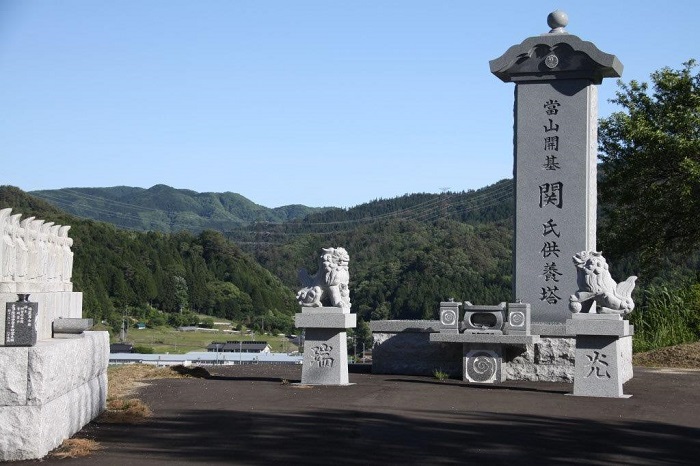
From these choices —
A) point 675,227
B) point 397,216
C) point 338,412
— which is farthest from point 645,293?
point 397,216

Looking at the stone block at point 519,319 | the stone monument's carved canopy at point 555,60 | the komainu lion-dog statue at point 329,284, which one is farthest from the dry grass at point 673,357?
the komainu lion-dog statue at point 329,284

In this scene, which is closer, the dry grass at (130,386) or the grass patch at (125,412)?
the grass patch at (125,412)

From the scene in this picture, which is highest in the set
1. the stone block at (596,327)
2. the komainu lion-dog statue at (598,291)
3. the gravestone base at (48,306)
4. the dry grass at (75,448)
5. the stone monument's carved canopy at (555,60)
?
the stone monument's carved canopy at (555,60)

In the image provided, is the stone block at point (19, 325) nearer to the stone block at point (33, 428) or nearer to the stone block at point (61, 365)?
the stone block at point (61, 365)

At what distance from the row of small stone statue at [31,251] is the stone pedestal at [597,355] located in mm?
6963

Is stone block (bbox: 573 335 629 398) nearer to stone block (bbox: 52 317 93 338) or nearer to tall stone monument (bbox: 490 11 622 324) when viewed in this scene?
tall stone monument (bbox: 490 11 622 324)

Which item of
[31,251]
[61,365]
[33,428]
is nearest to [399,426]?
Result: [61,365]

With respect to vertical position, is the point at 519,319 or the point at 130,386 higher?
the point at 519,319

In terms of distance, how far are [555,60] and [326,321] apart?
6.40 m

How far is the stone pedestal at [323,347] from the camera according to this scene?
622 inches

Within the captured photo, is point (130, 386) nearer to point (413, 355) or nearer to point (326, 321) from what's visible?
point (326, 321)

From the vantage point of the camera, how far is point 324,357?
1595 cm

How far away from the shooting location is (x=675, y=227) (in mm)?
27547

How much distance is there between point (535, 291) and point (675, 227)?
10624 mm
